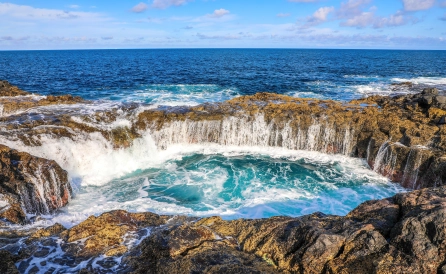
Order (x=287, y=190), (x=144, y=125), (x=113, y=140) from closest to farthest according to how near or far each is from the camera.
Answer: (x=287, y=190) < (x=113, y=140) < (x=144, y=125)

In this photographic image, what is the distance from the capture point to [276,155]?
19.2 m

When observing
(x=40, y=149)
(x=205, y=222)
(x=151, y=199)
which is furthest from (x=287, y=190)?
(x=40, y=149)

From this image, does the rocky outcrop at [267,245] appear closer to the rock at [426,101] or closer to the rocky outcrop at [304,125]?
the rocky outcrop at [304,125]

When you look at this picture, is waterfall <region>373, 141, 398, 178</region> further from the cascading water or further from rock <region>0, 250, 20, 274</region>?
rock <region>0, 250, 20, 274</region>

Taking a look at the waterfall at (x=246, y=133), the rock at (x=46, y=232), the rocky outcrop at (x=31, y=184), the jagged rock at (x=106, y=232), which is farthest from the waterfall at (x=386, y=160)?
the rocky outcrop at (x=31, y=184)

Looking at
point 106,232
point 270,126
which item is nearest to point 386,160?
point 270,126

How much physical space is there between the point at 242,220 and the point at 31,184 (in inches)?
369

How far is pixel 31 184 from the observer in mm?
12180

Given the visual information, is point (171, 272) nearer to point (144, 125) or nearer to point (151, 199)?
point (151, 199)

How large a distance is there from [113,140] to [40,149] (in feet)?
12.9

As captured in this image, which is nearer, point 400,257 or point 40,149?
point 400,257

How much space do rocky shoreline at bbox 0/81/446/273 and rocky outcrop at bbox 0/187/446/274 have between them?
0.02m

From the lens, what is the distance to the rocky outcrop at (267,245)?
5516 millimetres

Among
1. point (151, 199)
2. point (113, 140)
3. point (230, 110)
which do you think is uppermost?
point (230, 110)
